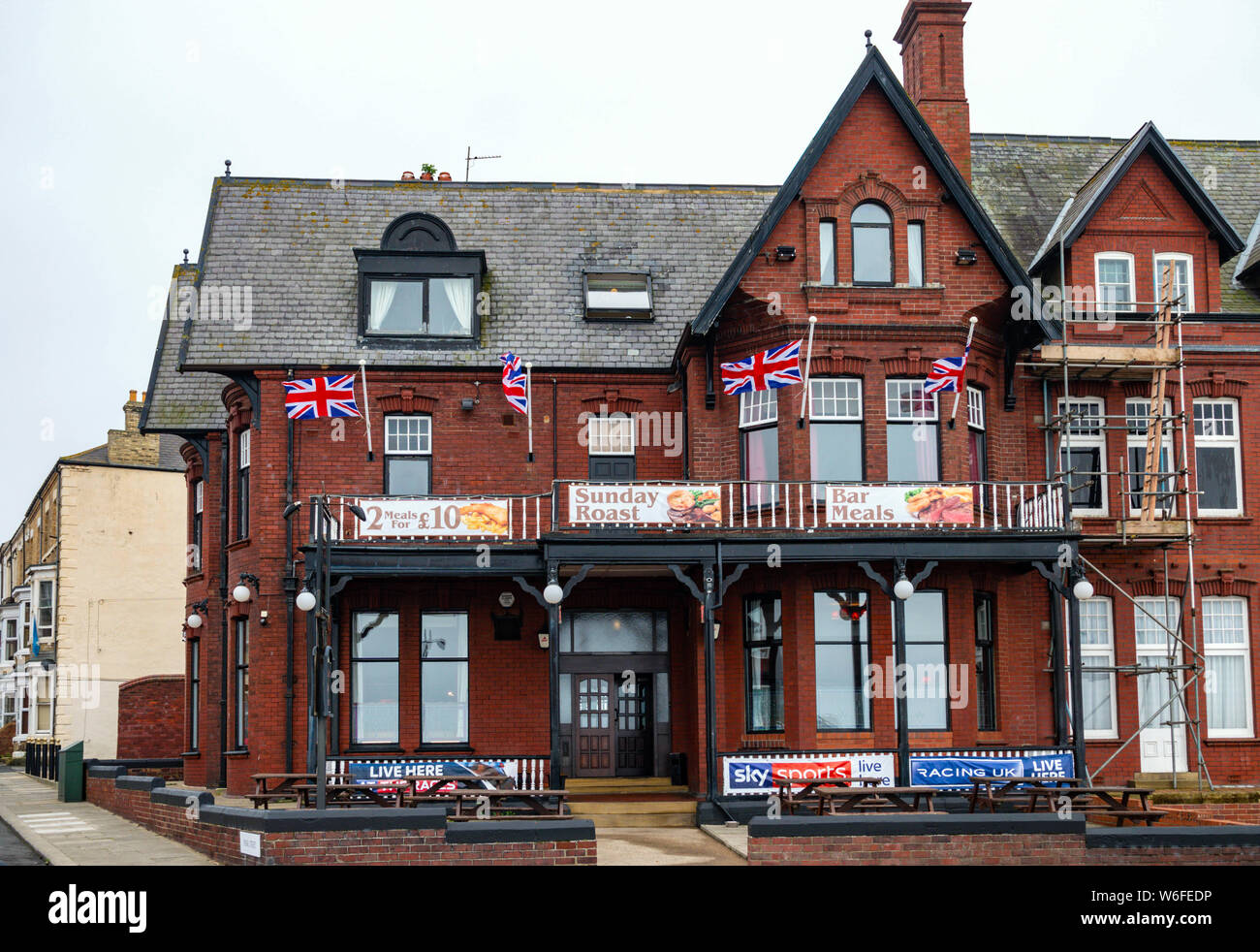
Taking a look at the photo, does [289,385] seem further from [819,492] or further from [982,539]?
[982,539]

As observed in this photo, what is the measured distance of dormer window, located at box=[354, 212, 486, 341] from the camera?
2561cm

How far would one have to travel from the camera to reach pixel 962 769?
21.9 meters

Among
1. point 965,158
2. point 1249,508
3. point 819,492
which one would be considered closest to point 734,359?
point 819,492

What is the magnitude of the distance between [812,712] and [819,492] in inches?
137

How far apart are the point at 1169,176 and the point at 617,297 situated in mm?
10037

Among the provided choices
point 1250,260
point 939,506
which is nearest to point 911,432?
point 939,506

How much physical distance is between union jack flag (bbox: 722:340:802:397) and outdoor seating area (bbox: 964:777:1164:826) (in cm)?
653

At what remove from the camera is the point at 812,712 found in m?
22.6

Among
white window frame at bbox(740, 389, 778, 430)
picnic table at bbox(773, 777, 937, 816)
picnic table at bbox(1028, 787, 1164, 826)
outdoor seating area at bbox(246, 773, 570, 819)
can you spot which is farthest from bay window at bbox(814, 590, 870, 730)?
outdoor seating area at bbox(246, 773, 570, 819)

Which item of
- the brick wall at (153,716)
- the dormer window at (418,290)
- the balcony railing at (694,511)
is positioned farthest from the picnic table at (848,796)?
the brick wall at (153,716)

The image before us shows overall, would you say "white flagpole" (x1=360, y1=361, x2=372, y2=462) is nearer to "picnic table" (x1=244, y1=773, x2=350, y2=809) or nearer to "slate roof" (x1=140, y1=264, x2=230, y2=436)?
"slate roof" (x1=140, y1=264, x2=230, y2=436)

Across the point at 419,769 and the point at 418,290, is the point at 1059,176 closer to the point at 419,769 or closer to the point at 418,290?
the point at 418,290
